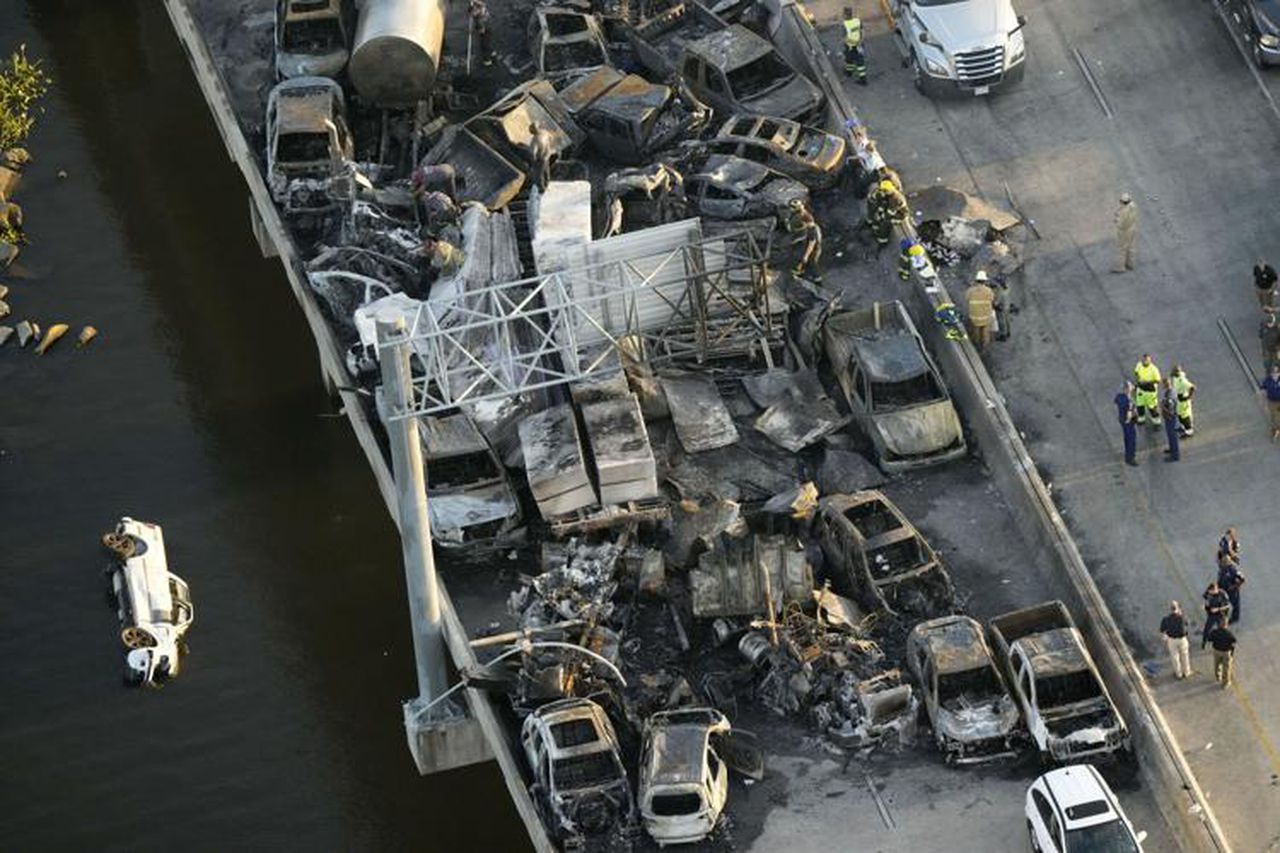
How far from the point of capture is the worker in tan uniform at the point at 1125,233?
200 ft

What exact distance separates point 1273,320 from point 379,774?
16.9m

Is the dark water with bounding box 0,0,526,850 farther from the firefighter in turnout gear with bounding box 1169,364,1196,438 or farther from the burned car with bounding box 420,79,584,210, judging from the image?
the firefighter in turnout gear with bounding box 1169,364,1196,438

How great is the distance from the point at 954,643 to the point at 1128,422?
647 centimetres

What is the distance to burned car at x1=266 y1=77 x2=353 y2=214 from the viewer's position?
6519 centimetres

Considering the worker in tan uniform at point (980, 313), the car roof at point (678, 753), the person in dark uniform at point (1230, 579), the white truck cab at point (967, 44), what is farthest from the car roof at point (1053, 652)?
the white truck cab at point (967, 44)

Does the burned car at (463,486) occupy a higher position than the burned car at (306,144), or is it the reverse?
the burned car at (306,144)

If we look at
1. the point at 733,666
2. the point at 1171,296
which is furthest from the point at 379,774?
the point at 1171,296

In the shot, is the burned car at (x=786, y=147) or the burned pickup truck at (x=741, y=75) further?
the burned pickup truck at (x=741, y=75)

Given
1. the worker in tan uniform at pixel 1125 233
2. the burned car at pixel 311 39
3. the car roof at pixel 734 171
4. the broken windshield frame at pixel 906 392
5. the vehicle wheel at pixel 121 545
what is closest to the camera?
the broken windshield frame at pixel 906 392

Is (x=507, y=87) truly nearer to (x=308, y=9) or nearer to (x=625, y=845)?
(x=308, y=9)

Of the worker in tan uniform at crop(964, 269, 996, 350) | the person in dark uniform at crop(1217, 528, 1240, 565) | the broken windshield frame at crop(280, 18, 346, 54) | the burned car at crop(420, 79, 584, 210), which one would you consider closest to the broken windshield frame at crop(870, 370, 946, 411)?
the worker in tan uniform at crop(964, 269, 996, 350)

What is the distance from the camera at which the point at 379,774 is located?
58125 mm

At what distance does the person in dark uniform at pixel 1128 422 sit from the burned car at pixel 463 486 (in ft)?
33.2

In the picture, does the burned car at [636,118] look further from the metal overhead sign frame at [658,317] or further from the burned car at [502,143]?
the metal overhead sign frame at [658,317]
